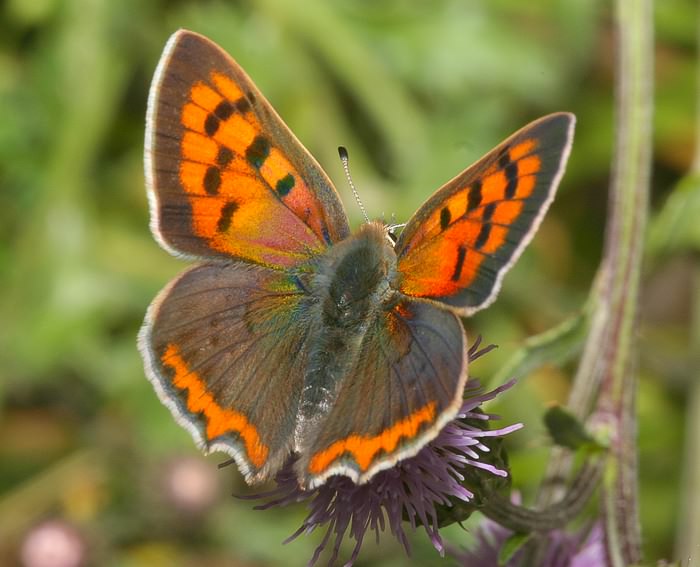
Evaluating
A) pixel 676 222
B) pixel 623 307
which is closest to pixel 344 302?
pixel 623 307

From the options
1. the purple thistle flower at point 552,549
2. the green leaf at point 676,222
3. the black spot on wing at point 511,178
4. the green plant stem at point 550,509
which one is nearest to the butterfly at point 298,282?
the black spot on wing at point 511,178

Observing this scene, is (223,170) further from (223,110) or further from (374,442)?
(374,442)

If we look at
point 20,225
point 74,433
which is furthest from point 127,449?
point 20,225

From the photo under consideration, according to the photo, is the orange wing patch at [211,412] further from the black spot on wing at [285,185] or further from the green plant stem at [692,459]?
the green plant stem at [692,459]

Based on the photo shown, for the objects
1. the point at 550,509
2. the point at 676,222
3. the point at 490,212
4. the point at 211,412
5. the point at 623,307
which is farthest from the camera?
the point at 676,222

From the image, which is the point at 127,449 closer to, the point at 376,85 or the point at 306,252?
the point at 376,85

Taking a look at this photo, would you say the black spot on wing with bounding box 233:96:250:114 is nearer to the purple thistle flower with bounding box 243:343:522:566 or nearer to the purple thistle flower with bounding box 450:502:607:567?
the purple thistle flower with bounding box 243:343:522:566

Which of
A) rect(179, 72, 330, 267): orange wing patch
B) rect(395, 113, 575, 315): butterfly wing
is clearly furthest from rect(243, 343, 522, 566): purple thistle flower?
rect(179, 72, 330, 267): orange wing patch
